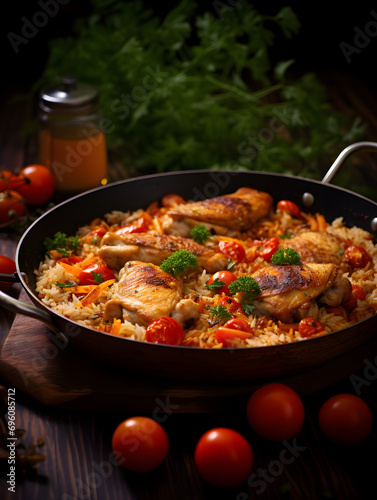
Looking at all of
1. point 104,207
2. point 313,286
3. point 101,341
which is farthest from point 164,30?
point 101,341

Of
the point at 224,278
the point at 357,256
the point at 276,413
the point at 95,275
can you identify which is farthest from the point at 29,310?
the point at 357,256

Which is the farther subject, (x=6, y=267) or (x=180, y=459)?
(x=6, y=267)

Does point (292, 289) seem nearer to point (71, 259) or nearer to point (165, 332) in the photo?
point (165, 332)

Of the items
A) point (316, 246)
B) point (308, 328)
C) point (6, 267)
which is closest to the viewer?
point (308, 328)

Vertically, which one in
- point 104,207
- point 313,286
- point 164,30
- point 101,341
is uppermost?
point 164,30

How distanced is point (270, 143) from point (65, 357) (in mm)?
3716

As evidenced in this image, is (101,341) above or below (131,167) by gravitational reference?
above

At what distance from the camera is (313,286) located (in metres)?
3.69

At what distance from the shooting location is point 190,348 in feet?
9.82

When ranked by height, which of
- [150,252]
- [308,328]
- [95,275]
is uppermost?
[308,328]

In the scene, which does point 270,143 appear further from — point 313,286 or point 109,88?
point 313,286

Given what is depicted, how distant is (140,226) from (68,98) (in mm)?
1643

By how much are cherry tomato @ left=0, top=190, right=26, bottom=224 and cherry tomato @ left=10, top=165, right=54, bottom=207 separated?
205 mm

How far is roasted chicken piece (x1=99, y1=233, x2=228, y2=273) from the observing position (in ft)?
13.6
